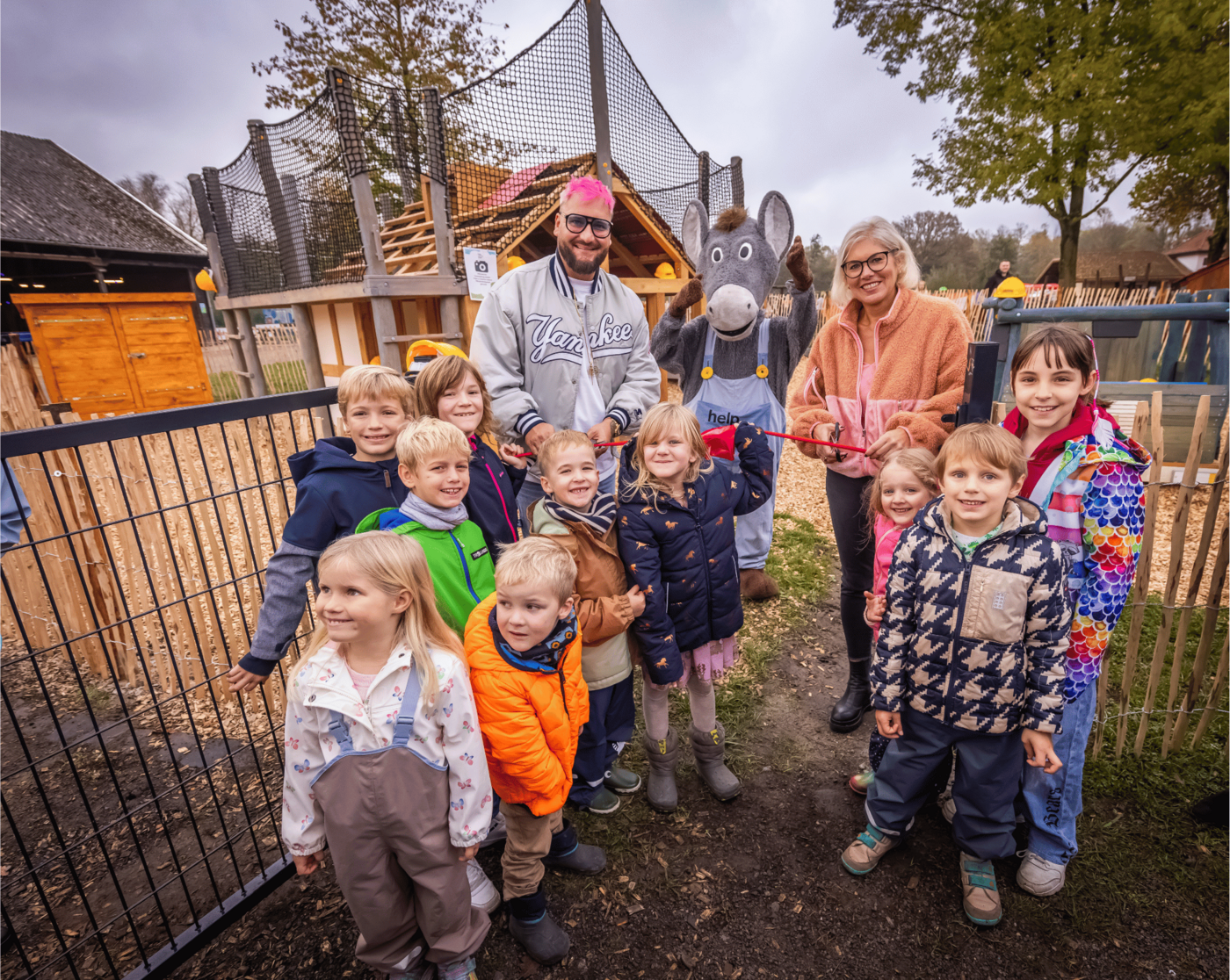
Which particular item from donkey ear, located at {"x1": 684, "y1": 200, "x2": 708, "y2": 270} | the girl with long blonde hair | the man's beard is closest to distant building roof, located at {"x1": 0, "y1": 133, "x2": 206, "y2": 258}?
donkey ear, located at {"x1": 684, "y1": 200, "x2": 708, "y2": 270}

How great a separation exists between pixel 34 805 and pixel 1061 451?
4573mm

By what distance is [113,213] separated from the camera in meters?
17.5

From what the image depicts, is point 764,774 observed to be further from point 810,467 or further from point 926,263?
point 926,263

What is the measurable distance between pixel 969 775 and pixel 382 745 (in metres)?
1.80

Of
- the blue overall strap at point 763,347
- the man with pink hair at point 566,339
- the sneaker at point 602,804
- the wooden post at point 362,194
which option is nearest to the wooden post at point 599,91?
the wooden post at point 362,194

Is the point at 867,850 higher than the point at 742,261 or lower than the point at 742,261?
lower

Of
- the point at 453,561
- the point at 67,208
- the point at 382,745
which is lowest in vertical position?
the point at 382,745

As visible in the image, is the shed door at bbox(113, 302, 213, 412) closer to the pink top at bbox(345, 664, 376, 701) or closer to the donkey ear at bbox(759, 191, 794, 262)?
the donkey ear at bbox(759, 191, 794, 262)

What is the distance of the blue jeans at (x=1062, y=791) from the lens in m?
1.99

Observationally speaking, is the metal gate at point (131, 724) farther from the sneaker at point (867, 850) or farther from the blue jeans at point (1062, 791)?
the blue jeans at point (1062, 791)

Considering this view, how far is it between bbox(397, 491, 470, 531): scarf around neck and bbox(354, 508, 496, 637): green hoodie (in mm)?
20

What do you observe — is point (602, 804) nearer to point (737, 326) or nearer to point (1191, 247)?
point (737, 326)

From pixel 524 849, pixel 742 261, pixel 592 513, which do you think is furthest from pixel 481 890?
pixel 742 261

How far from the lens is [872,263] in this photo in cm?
239
